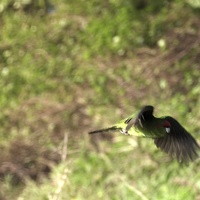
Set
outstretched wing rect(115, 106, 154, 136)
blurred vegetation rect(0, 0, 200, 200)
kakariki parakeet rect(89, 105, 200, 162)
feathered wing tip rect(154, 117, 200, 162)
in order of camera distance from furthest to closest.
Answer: blurred vegetation rect(0, 0, 200, 200) → feathered wing tip rect(154, 117, 200, 162) → kakariki parakeet rect(89, 105, 200, 162) → outstretched wing rect(115, 106, 154, 136)

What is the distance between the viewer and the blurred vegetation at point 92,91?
Answer: 341 cm

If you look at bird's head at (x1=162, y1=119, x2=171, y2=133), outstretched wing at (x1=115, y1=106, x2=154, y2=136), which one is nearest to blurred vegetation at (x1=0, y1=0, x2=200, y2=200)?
bird's head at (x1=162, y1=119, x2=171, y2=133)

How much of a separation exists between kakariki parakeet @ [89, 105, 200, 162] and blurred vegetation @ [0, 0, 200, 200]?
3.73 ft

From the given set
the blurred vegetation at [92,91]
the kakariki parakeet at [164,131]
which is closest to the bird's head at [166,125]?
the kakariki parakeet at [164,131]

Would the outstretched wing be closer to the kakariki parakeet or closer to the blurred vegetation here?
the kakariki parakeet

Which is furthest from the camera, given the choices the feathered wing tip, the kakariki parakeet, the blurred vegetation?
the blurred vegetation

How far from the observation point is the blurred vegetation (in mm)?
3410

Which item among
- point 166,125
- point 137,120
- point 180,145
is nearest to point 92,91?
point 180,145

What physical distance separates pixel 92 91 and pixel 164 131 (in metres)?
2.52

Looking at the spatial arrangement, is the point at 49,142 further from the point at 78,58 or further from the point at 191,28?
the point at 191,28

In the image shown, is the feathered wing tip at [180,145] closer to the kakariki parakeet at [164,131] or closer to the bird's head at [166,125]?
the kakariki parakeet at [164,131]

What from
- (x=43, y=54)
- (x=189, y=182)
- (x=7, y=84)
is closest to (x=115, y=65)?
(x=43, y=54)

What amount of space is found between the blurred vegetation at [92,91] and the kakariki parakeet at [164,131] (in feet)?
3.73

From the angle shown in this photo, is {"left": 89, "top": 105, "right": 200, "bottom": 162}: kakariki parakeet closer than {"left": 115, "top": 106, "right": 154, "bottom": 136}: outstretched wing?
No
